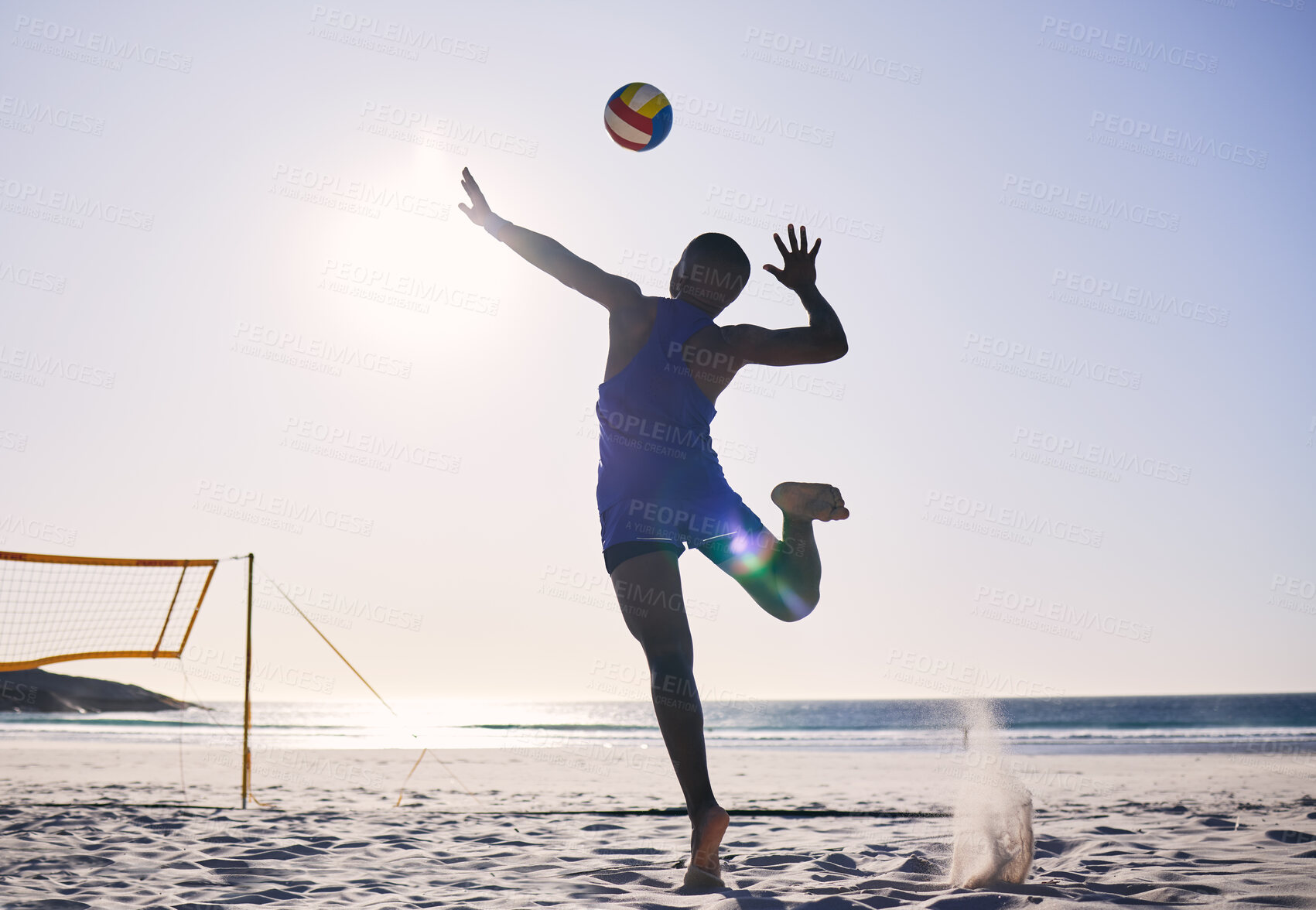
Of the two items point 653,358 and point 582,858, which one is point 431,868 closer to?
point 582,858

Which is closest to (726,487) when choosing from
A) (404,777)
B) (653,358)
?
(653,358)

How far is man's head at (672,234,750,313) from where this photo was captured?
2.66 metres

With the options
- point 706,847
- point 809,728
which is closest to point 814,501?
point 706,847

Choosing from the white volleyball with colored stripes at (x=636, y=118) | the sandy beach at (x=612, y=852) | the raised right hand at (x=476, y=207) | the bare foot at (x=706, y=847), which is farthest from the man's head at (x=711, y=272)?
the sandy beach at (x=612, y=852)

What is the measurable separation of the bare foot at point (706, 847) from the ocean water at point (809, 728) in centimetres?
115

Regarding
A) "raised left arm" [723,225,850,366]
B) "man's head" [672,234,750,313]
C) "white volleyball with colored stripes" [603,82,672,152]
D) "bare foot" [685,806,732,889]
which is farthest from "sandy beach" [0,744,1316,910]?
"white volleyball with colored stripes" [603,82,672,152]

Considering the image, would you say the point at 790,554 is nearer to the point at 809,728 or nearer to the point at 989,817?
the point at 989,817

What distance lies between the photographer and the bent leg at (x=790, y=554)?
249cm

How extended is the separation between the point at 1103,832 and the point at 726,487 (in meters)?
2.51

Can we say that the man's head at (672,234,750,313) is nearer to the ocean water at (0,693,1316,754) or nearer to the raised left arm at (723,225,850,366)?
the raised left arm at (723,225,850,366)

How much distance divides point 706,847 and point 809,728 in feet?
89.2

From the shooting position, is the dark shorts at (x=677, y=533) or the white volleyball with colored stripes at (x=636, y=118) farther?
the white volleyball with colored stripes at (x=636, y=118)

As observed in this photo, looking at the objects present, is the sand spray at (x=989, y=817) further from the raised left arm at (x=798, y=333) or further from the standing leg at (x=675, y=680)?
the raised left arm at (x=798, y=333)

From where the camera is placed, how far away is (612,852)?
3.22 meters
